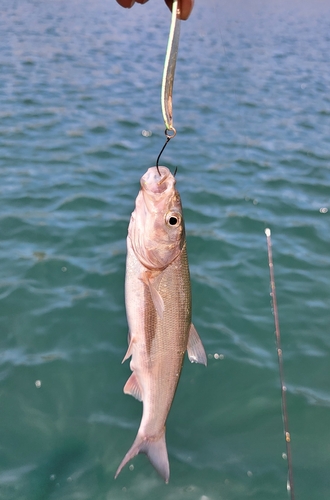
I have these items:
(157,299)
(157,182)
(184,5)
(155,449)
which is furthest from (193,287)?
(184,5)

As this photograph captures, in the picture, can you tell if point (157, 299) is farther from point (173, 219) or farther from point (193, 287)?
point (193, 287)

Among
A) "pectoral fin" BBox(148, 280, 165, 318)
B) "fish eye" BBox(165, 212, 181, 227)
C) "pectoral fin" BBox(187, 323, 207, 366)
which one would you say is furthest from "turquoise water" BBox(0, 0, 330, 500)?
"fish eye" BBox(165, 212, 181, 227)

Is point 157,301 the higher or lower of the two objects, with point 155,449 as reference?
higher

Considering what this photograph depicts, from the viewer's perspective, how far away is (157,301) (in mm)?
2988

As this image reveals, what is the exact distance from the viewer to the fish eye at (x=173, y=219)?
3002 millimetres

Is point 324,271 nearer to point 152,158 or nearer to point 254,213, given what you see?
point 254,213

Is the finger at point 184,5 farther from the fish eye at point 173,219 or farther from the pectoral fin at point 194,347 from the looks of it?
the pectoral fin at point 194,347

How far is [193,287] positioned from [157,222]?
2.98 m

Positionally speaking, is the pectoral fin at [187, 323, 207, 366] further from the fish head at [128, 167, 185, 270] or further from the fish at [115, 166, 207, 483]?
the fish head at [128, 167, 185, 270]

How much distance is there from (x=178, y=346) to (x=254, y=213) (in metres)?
4.65

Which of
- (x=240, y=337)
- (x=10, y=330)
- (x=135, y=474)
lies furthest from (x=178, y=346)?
(x=10, y=330)

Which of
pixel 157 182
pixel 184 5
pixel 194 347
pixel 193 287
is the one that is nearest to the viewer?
pixel 184 5

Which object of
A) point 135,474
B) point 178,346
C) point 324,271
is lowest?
point 135,474

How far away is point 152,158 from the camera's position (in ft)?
30.7
